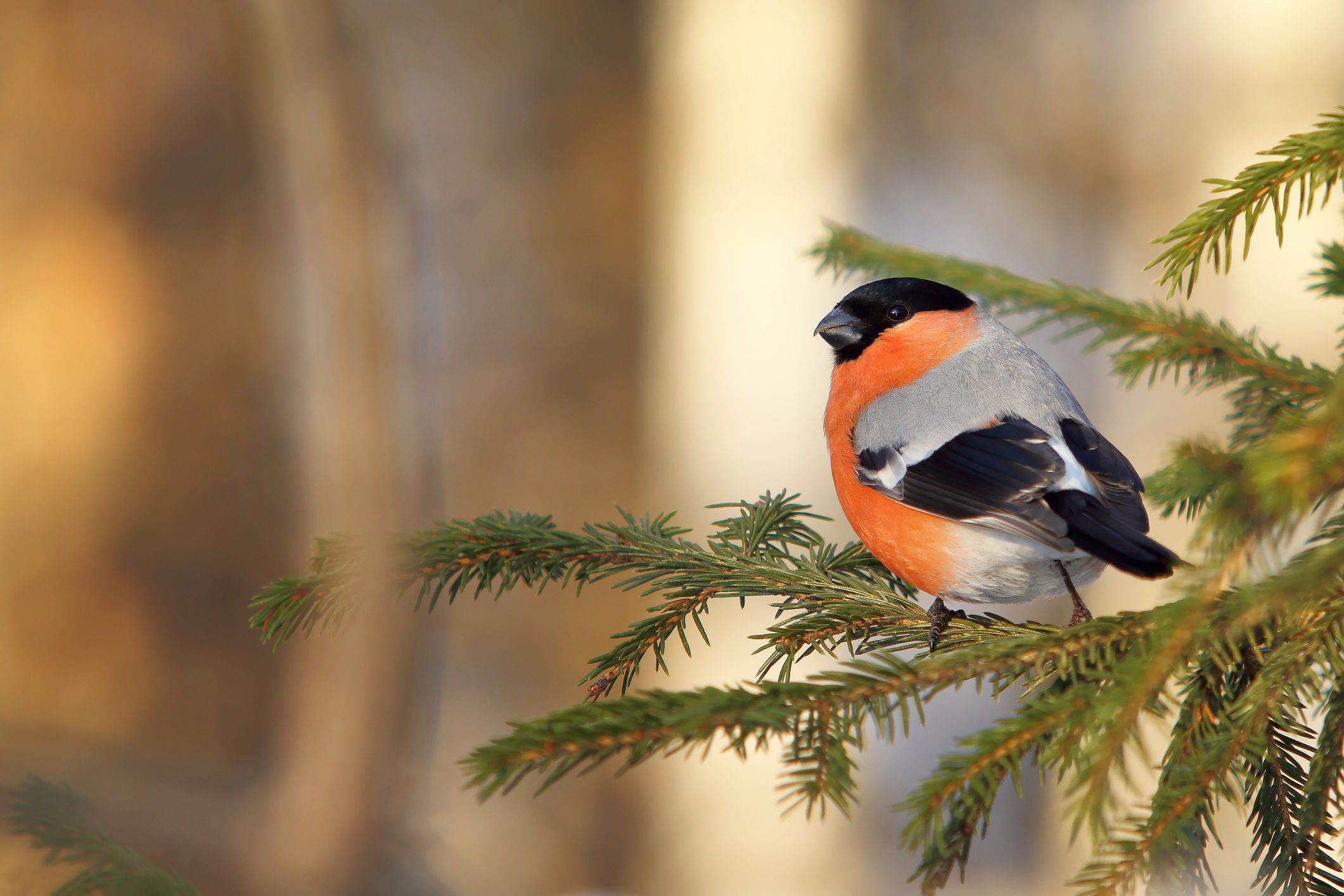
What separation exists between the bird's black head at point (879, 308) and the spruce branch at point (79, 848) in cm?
99

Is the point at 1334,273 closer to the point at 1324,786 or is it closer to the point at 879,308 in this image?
the point at 1324,786

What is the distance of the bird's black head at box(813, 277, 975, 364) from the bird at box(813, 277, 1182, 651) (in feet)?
0.12

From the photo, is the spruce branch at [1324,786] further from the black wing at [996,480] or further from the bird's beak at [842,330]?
the bird's beak at [842,330]

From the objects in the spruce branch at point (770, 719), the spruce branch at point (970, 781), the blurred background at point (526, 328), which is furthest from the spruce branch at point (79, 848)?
the blurred background at point (526, 328)

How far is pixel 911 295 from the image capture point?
1278 millimetres

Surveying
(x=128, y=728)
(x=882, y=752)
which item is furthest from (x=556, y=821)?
(x=128, y=728)

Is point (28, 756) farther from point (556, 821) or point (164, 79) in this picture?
point (164, 79)

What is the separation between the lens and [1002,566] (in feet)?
3.14

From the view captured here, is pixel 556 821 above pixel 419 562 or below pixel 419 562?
below

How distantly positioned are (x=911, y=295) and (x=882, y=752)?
66.4 inches

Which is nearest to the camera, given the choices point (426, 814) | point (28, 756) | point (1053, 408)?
point (1053, 408)

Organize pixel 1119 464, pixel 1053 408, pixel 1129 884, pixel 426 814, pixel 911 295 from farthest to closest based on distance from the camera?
pixel 426 814 < pixel 911 295 < pixel 1053 408 < pixel 1119 464 < pixel 1129 884

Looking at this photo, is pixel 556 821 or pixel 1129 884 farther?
pixel 556 821

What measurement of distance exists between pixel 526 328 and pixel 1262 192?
6.78 feet
